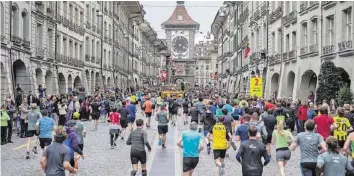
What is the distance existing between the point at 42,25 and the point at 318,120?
2672 centimetres

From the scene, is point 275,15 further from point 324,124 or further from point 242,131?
point 242,131

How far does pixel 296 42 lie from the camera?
35.1 meters

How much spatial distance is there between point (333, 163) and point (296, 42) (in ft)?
88.5

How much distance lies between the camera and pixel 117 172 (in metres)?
14.5

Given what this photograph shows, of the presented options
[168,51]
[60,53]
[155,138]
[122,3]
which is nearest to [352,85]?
[155,138]

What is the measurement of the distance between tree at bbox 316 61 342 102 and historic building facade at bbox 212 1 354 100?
45 centimetres

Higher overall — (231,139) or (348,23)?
(348,23)

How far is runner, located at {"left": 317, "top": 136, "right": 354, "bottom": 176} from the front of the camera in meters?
8.94

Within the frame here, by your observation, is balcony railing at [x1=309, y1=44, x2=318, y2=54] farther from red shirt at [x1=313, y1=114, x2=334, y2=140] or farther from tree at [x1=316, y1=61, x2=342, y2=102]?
red shirt at [x1=313, y1=114, x2=334, y2=140]

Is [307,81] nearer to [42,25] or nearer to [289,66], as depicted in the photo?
[289,66]

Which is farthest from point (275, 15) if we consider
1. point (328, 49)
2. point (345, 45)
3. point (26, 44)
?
point (26, 44)

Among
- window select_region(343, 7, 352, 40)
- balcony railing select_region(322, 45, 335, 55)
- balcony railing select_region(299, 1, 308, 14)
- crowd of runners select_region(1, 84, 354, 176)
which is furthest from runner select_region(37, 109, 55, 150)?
balcony railing select_region(299, 1, 308, 14)

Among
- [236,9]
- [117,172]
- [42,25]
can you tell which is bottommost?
[117,172]

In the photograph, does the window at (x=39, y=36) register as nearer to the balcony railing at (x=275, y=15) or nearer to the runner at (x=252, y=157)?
the balcony railing at (x=275, y=15)
